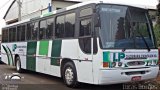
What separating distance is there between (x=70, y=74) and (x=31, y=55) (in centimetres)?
429

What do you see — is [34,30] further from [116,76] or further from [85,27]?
[116,76]

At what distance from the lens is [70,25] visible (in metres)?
11.0

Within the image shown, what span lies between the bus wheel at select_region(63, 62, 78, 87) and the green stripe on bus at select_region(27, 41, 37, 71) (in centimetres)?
333

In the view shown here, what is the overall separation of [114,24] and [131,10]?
84 centimetres

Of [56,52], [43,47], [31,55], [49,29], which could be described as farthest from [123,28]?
[31,55]

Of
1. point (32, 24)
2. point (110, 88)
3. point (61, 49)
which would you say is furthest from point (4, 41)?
point (110, 88)

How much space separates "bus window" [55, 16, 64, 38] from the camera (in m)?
11.6

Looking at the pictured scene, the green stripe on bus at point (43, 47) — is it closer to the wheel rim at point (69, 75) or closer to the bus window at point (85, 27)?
the wheel rim at point (69, 75)

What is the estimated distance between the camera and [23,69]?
16.5 metres

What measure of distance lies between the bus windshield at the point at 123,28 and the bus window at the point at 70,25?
1.59m

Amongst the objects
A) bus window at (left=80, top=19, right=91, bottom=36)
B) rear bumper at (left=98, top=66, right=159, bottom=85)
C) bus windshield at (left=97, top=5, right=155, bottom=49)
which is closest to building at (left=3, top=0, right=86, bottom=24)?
bus window at (left=80, top=19, right=91, bottom=36)

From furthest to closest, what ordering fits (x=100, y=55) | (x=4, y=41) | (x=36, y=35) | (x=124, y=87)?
(x=4, y=41)
(x=36, y=35)
(x=124, y=87)
(x=100, y=55)

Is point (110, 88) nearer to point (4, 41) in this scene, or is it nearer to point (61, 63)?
point (61, 63)

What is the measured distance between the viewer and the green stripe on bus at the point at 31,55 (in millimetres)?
14117
